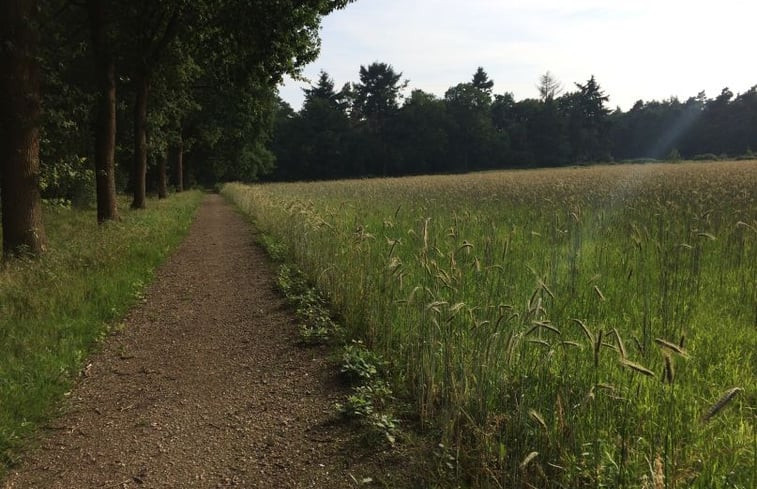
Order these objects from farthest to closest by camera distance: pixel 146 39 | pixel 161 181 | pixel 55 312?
pixel 161 181
pixel 146 39
pixel 55 312

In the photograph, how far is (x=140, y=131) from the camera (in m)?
18.4

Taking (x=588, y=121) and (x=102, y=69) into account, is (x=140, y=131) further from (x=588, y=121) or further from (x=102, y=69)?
(x=588, y=121)

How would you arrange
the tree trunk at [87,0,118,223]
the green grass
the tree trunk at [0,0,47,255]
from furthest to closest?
the tree trunk at [87,0,118,223]
the tree trunk at [0,0,47,255]
the green grass

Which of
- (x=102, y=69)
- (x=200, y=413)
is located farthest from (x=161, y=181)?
(x=200, y=413)

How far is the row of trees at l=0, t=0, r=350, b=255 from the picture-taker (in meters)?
8.29

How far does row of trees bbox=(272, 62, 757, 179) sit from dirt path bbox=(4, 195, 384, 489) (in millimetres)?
75518

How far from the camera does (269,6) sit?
11.9 meters

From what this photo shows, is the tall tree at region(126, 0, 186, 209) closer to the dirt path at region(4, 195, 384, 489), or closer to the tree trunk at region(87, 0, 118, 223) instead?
the tree trunk at region(87, 0, 118, 223)

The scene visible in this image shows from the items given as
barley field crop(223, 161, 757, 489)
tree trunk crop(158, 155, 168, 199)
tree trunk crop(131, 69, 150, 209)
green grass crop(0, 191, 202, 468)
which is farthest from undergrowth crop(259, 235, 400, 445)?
tree trunk crop(158, 155, 168, 199)

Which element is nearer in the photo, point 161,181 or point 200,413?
point 200,413

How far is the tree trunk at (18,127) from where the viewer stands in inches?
321

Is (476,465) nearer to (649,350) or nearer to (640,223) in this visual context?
(649,350)

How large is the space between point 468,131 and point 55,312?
85.3 meters

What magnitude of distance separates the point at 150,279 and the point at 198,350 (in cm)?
371
